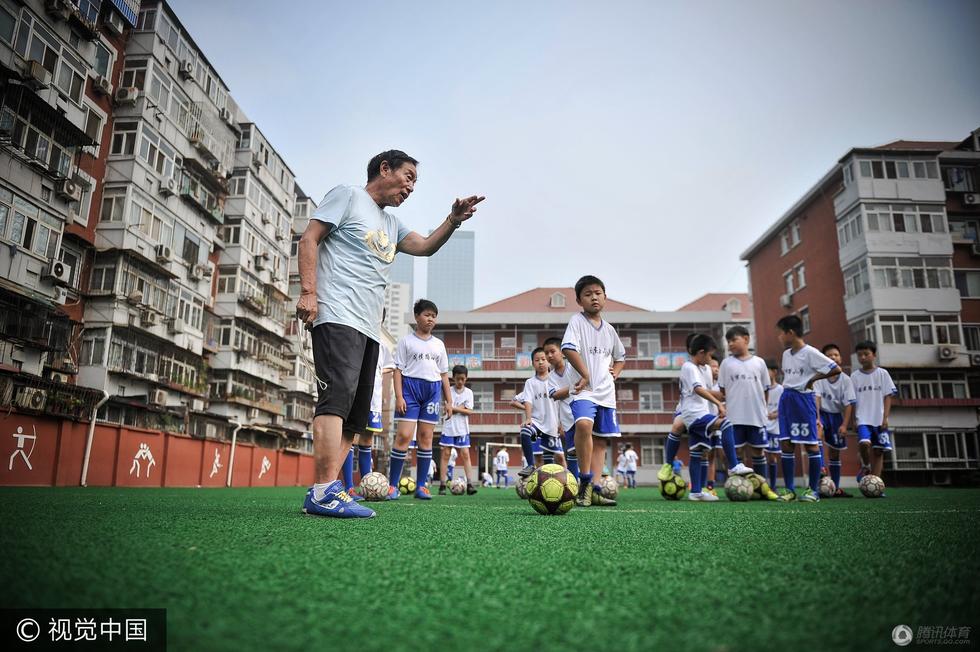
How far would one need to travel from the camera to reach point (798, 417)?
7.91 m

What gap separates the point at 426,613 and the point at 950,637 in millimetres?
1115

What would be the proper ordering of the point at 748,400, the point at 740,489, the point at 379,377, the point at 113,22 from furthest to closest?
1. the point at 113,22
2. the point at 379,377
3. the point at 748,400
4. the point at 740,489

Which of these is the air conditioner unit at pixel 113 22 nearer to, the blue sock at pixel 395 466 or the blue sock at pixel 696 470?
the blue sock at pixel 395 466

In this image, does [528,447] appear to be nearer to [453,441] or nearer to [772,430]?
[453,441]

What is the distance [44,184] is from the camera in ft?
59.4

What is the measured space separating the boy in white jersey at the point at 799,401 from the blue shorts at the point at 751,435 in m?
0.29

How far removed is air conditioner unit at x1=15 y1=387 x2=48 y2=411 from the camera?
1405cm

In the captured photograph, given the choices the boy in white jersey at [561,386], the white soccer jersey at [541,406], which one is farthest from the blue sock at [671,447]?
the white soccer jersey at [541,406]

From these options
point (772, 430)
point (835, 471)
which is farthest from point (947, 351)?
point (835, 471)

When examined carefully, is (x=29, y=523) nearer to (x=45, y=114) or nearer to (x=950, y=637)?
(x=950, y=637)

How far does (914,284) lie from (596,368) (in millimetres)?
31754

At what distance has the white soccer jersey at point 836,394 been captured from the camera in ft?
33.7

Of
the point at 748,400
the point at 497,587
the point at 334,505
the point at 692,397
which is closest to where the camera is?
the point at 497,587

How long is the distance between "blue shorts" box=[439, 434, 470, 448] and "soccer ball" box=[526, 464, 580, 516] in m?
7.31
